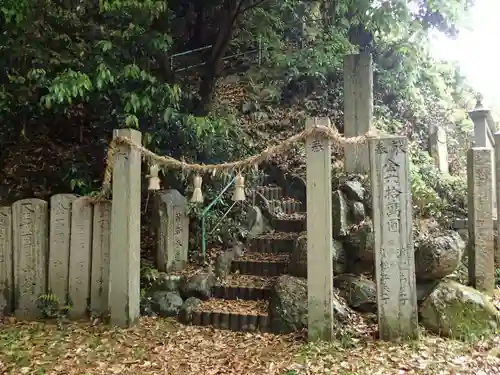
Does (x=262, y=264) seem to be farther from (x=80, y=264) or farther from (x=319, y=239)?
(x=80, y=264)

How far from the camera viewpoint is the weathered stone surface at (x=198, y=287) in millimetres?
6105

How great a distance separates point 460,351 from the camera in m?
4.59

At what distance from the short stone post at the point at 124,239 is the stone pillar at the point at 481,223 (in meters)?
4.48

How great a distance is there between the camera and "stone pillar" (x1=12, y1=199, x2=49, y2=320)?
583 centimetres

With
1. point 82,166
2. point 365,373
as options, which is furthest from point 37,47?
point 365,373

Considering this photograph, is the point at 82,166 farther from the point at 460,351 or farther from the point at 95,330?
the point at 460,351

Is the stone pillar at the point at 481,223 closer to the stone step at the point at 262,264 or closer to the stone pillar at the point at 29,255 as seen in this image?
the stone step at the point at 262,264

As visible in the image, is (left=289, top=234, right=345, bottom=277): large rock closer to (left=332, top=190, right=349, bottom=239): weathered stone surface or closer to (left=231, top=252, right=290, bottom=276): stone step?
(left=332, top=190, right=349, bottom=239): weathered stone surface

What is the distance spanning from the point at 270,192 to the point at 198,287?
3.14 metres

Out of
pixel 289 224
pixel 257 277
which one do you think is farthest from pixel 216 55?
pixel 257 277

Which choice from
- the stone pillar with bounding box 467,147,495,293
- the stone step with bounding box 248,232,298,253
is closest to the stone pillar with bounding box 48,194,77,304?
the stone step with bounding box 248,232,298,253

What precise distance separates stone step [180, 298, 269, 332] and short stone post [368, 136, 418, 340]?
5.00 ft

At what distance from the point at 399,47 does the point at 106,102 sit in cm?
637

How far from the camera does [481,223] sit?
5.80m
